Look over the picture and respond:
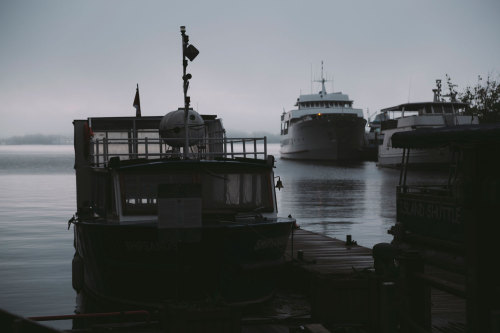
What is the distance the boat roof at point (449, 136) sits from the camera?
14.2 meters

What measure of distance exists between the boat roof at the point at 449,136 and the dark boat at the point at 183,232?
13.6ft

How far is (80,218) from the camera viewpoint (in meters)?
14.7

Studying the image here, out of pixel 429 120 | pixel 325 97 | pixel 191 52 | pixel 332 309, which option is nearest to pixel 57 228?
pixel 191 52

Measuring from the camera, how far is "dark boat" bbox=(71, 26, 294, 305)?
38.6 ft

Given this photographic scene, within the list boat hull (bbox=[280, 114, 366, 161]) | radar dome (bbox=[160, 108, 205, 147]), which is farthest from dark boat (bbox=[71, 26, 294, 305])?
boat hull (bbox=[280, 114, 366, 161])

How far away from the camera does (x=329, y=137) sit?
119m

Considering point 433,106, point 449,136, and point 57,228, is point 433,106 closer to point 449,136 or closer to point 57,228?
point 57,228

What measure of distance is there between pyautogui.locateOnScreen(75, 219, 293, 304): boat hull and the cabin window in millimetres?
688

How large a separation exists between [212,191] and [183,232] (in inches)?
86.1

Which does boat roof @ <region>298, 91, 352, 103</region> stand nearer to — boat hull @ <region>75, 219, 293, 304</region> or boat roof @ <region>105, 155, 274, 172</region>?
boat roof @ <region>105, 155, 274, 172</region>

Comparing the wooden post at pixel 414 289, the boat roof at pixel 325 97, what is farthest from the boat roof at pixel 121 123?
the boat roof at pixel 325 97

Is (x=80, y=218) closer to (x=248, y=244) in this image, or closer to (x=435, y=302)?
(x=248, y=244)

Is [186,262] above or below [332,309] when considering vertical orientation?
above

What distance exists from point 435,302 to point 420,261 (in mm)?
4118
